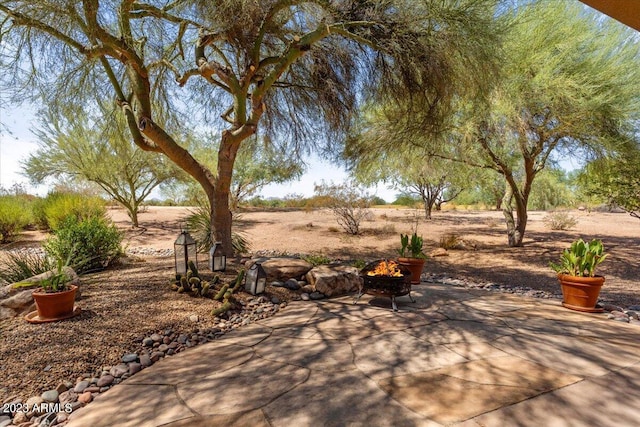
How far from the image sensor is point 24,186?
587 inches

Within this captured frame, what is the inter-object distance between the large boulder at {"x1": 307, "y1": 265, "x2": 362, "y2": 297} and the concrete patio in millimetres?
1177

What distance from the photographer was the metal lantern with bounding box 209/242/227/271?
5.03 metres

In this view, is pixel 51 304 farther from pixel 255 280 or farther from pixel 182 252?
pixel 255 280

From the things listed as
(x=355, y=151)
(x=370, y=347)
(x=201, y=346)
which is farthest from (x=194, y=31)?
(x=370, y=347)

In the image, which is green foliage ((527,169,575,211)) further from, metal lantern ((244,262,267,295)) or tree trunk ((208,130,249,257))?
metal lantern ((244,262,267,295))

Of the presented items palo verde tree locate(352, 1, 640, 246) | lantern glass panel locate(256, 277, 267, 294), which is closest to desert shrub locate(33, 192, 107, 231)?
lantern glass panel locate(256, 277, 267, 294)

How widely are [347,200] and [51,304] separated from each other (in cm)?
957

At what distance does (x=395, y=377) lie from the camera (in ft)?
8.18

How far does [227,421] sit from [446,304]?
3391 mm

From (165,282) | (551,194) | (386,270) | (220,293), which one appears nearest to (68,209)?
(165,282)

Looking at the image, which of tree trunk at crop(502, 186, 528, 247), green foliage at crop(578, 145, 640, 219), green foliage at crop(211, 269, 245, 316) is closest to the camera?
green foliage at crop(211, 269, 245, 316)

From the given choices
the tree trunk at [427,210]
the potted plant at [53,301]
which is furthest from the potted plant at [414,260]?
the tree trunk at [427,210]

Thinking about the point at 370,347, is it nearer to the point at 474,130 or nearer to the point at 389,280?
the point at 389,280

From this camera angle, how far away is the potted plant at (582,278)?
13.9ft
